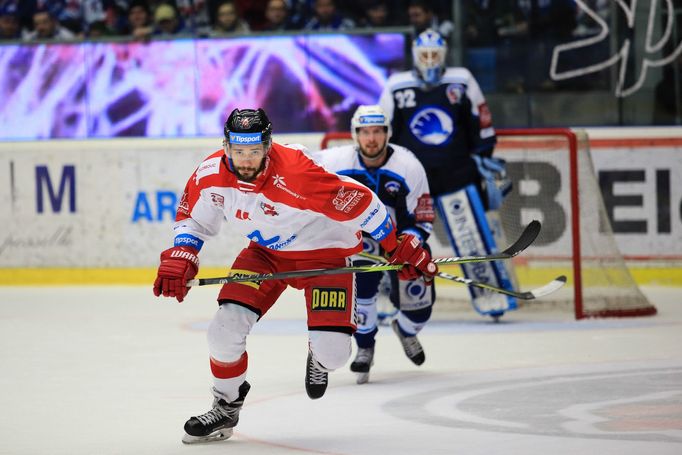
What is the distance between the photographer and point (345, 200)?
15.2 ft

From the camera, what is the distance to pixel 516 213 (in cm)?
841

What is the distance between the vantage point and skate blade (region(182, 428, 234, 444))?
14.8 feet

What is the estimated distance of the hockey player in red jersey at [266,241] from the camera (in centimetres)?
448

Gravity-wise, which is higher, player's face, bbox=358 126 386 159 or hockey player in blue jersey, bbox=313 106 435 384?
player's face, bbox=358 126 386 159

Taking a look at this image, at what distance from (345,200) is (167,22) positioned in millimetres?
5749

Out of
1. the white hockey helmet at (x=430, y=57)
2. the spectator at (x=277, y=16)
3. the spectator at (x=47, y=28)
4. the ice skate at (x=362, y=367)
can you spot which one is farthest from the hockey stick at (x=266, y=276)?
the spectator at (x=47, y=28)

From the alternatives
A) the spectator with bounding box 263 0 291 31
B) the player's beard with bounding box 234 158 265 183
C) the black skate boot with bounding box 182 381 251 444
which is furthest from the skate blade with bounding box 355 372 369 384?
the spectator with bounding box 263 0 291 31

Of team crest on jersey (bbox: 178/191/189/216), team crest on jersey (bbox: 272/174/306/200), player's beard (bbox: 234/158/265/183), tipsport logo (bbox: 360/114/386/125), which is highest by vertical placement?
tipsport logo (bbox: 360/114/386/125)

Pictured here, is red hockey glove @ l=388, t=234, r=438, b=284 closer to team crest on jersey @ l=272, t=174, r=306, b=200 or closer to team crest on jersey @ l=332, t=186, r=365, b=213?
team crest on jersey @ l=332, t=186, r=365, b=213

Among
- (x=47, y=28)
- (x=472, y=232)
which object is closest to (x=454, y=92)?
(x=472, y=232)

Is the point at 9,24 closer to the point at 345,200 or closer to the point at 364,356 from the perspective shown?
the point at 364,356

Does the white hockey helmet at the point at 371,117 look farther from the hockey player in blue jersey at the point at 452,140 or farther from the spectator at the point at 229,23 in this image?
the spectator at the point at 229,23

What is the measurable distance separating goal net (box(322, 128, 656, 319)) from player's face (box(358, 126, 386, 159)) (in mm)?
1895

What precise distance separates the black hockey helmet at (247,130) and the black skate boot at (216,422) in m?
0.80
